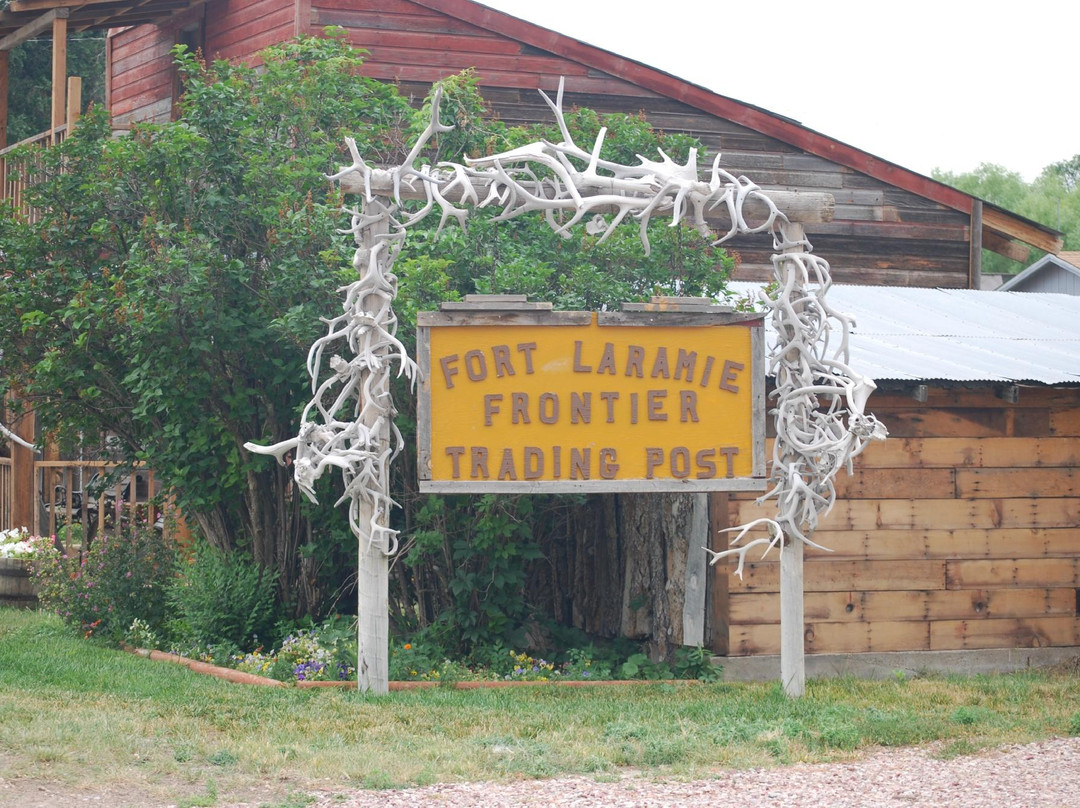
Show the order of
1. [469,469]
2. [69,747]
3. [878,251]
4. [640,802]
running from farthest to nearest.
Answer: [878,251] → [469,469] → [69,747] → [640,802]

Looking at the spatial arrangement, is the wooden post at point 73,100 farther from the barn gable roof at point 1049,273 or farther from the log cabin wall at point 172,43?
the barn gable roof at point 1049,273

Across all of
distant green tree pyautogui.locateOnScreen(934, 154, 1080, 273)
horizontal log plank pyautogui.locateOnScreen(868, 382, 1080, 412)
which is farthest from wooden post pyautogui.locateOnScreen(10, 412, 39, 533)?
distant green tree pyautogui.locateOnScreen(934, 154, 1080, 273)

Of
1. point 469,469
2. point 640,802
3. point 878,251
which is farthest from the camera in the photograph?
point 878,251

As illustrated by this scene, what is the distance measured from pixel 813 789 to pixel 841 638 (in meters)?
3.80

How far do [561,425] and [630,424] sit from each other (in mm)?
Answer: 452

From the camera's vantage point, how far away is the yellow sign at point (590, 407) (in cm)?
843

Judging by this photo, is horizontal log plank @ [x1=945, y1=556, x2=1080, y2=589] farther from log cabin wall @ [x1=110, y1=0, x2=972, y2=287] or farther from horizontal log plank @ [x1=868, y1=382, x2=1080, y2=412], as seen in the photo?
log cabin wall @ [x1=110, y1=0, x2=972, y2=287]

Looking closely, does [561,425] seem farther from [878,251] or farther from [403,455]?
[878,251]

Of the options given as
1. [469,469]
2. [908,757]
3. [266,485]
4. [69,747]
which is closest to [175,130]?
[266,485]

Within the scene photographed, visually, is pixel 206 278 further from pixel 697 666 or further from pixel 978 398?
pixel 978 398

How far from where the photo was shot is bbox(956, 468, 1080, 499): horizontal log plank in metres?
10.4

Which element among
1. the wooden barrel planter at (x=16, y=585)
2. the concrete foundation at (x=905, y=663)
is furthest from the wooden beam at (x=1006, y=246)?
the wooden barrel planter at (x=16, y=585)

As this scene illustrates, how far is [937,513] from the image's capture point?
33.9 ft

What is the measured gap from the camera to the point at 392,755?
6809 mm
